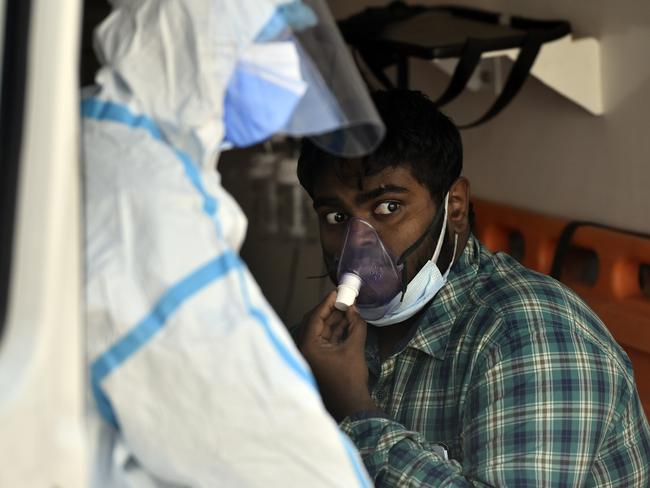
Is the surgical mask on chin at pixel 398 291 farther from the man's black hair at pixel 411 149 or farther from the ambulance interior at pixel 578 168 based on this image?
the ambulance interior at pixel 578 168

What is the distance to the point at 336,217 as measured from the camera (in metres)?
1.98

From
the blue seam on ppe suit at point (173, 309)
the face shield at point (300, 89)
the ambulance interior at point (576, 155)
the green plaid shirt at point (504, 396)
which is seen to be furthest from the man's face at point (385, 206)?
the blue seam on ppe suit at point (173, 309)

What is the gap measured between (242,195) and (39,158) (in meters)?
3.19

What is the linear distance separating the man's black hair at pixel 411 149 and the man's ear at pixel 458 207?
0.02 meters

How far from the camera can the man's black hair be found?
194 centimetres

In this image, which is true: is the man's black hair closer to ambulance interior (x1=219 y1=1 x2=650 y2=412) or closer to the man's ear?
the man's ear

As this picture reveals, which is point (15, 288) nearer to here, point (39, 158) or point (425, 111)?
point (39, 158)

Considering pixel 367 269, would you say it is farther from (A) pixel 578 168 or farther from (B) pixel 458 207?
(A) pixel 578 168

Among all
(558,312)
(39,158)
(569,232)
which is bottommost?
(569,232)

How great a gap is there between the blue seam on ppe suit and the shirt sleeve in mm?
506

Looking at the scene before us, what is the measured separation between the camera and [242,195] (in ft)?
13.7

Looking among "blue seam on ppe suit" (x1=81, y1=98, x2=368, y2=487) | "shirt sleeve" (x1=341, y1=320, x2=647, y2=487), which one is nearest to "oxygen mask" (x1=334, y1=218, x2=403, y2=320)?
"shirt sleeve" (x1=341, y1=320, x2=647, y2=487)

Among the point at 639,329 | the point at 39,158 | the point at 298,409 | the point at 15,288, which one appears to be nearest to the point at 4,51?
the point at 39,158

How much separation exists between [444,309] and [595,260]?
41.4 inches
